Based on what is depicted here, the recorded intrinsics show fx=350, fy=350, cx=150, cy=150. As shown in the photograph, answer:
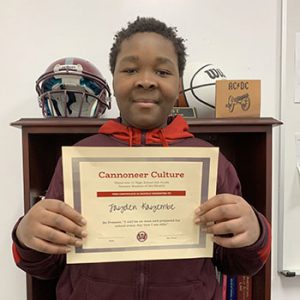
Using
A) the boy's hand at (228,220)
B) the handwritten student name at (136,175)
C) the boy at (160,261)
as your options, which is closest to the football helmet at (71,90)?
the boy at (160,261)

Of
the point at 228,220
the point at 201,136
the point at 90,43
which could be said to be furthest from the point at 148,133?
the point at 90,43

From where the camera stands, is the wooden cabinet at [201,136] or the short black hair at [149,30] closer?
the short black hair at [149,30]

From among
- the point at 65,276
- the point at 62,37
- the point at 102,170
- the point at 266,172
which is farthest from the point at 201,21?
the point at 65,276

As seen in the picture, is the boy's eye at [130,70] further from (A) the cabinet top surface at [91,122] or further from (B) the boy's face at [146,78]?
(A) the cabinet top surface at [91,122]

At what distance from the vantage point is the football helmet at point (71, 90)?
97 cm

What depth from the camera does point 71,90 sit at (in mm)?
979

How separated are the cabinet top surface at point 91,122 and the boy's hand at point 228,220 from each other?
1.04 feet

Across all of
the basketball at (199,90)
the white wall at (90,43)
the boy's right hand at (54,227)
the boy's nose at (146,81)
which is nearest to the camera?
the boy's right hand at (54,227)

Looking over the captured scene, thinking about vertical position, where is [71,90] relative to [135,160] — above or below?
above

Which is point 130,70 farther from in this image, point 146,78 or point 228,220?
point 228,220

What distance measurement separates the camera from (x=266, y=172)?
38.9 inches

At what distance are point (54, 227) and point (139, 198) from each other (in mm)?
165

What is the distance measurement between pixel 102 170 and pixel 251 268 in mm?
403

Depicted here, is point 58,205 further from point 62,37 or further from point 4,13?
point 4,13
